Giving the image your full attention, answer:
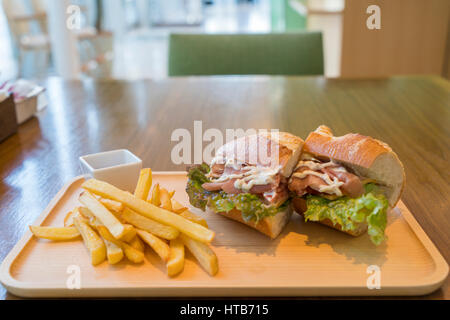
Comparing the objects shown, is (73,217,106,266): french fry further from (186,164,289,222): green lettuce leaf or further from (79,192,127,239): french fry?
(186,164,289,222): green lettuce leaf

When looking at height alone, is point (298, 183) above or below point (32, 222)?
above

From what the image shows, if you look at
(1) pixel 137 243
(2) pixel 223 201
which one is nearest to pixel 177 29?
(2) pixel 223 201

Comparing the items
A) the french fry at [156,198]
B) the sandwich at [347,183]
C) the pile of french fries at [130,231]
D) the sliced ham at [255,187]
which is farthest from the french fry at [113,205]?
the sandwich at [347,183]

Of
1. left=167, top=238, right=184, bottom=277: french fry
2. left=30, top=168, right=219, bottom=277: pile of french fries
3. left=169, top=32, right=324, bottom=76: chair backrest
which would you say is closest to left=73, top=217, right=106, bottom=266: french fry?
left=30, top=168, right=219, bottom=277: pile of french fries

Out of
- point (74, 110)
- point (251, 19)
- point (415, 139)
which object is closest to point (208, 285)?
point (415, 139)

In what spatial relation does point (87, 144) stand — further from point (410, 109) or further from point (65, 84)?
point (410, 109)

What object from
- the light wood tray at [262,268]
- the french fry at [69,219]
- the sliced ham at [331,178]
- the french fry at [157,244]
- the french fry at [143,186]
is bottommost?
the light wood tray at [262,268]

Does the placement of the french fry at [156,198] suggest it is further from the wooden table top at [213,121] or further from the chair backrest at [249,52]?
the chair backrest at [249,52]
